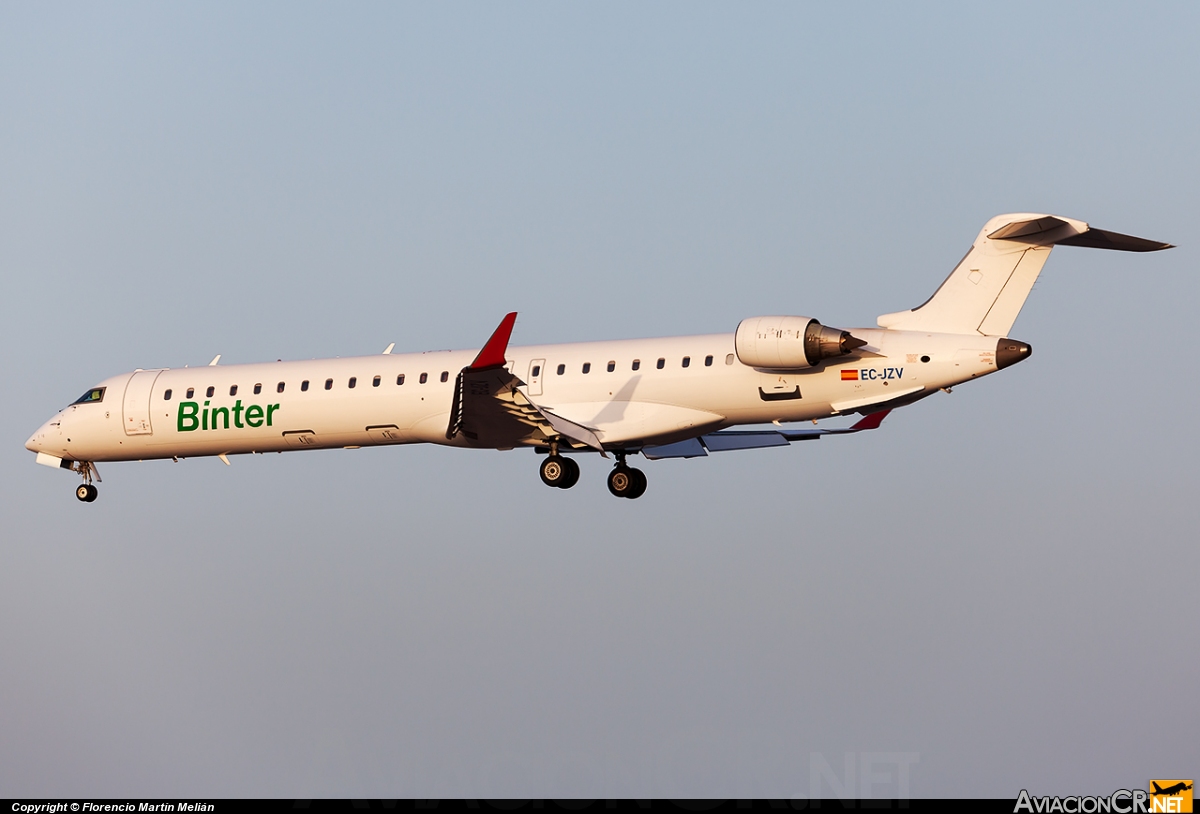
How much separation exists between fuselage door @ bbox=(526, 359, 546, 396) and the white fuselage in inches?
1.0

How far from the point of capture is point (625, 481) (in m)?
30.0

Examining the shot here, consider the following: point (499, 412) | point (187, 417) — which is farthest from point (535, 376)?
point (187, 417)

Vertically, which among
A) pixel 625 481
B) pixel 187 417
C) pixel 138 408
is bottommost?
pixel 625 481

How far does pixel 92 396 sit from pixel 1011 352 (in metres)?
17.5

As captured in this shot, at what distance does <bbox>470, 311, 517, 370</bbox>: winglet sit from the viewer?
2655cm

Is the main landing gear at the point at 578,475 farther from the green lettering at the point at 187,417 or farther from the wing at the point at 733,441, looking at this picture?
the green lettering at the point at 187,417

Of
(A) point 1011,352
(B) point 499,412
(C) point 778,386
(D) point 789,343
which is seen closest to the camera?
(A) point 1011,352

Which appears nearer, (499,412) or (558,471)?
(499,412)

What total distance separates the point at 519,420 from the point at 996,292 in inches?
323

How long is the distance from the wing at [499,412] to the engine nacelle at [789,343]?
3.37 meters

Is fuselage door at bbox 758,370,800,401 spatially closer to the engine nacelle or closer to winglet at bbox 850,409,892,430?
the engine nacelle

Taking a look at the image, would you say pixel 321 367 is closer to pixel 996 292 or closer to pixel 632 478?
pixel 632 478

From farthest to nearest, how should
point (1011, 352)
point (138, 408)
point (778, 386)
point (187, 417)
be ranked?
point (138, 408) → point (187, 417) → point (778, 386) → point (1011, 352)

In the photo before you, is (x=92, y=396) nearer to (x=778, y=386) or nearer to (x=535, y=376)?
(x=535, y=376)
